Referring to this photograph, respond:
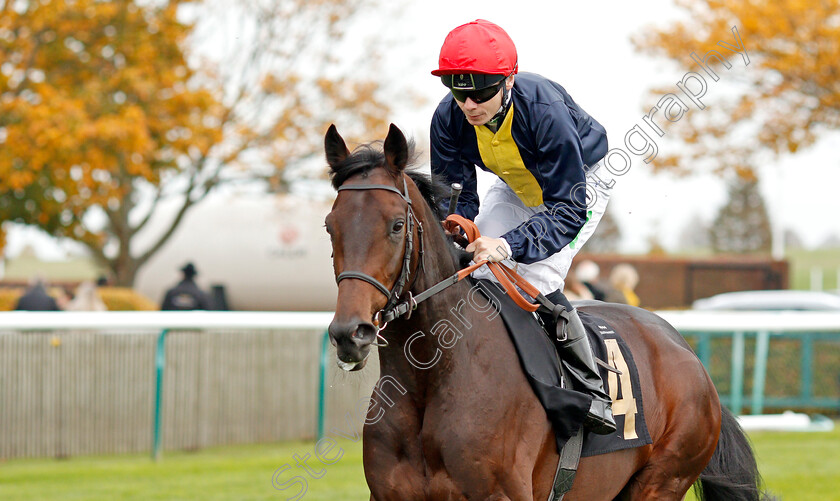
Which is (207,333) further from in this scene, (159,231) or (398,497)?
(159,231)

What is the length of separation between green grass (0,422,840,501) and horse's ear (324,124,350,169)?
368cm

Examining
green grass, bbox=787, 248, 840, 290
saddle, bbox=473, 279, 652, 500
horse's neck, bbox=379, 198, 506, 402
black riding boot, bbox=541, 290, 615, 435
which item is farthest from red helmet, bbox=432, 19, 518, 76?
green grass, bbox=787, 248, 840, 290

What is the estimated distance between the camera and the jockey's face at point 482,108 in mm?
3039

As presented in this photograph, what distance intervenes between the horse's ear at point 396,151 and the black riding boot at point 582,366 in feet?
2.70

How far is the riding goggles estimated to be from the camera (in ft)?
9.84

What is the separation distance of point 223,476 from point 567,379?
4160mm

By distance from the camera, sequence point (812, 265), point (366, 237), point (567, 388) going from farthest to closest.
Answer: point (812, 265), point (567, 388), point (366, 237)

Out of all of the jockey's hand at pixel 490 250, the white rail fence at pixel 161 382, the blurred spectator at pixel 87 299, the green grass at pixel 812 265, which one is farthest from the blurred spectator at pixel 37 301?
the green grass at pixel 812 265

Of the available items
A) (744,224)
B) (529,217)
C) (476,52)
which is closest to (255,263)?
(529,217)

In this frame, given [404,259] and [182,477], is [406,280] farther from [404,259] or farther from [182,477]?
[182,477]

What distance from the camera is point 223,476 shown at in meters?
6.67

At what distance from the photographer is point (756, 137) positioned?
669 inches

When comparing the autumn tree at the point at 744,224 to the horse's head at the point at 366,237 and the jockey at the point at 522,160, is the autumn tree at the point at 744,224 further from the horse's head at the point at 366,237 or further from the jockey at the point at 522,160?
the horse's head at the point at 366,237

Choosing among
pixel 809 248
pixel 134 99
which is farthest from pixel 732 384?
pixel 809 248
